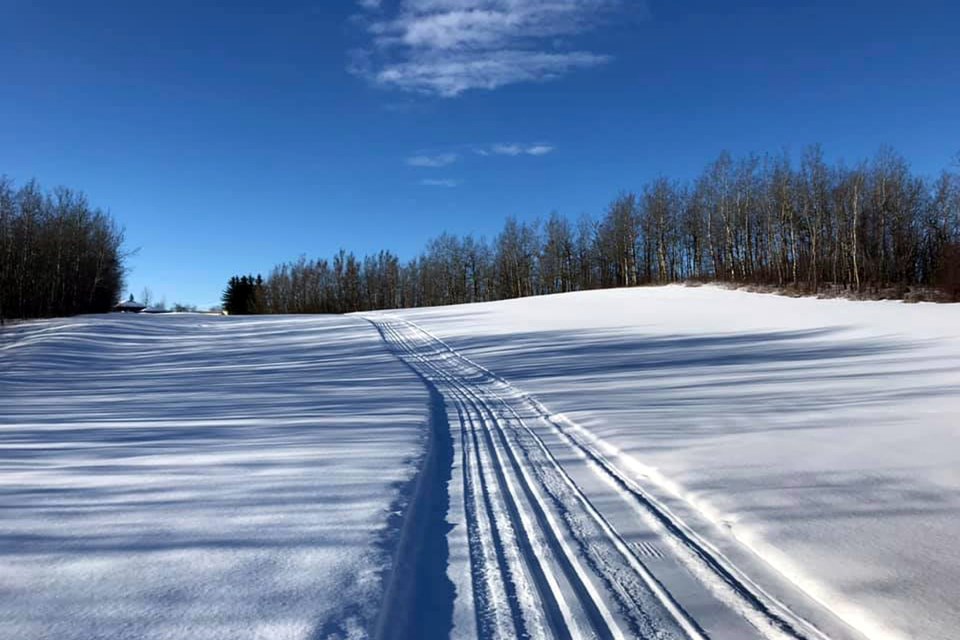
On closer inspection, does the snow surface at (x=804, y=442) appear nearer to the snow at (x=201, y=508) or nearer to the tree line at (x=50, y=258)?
the snow at (x=201, y=508)

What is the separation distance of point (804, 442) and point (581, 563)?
13.8 feet

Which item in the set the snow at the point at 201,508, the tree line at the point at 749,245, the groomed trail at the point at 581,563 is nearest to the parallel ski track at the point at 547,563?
the groomed trail at the point at 581,563

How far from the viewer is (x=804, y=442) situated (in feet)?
20.2

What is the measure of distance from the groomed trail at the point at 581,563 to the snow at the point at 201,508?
0.60 m

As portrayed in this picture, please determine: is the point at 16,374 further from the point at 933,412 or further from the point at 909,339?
the point at 909,339

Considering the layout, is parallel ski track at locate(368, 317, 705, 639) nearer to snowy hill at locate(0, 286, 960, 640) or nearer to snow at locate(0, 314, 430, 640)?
snowy hill at locate(0, 286, 960, 640)

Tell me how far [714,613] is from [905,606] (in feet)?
3.32

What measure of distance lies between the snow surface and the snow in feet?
8.45

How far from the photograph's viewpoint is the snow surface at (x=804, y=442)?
3.18m

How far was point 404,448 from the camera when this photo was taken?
20.5 feet

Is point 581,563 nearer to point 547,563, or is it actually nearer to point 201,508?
point 547,563

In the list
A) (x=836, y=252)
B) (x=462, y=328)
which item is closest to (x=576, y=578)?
(x=462, y=328)

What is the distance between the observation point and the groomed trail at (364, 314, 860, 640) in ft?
8.99

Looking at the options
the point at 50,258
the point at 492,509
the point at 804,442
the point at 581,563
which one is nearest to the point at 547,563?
the point at 581,563
